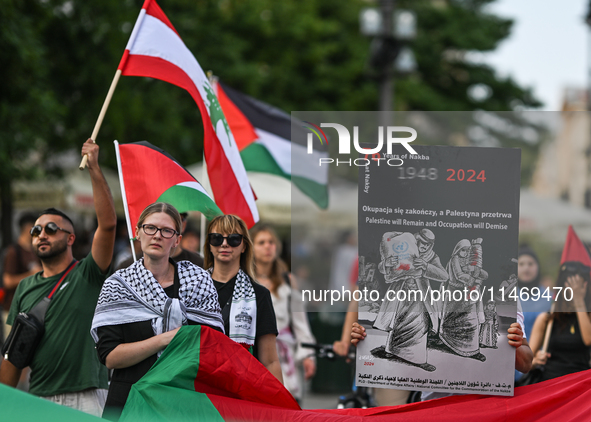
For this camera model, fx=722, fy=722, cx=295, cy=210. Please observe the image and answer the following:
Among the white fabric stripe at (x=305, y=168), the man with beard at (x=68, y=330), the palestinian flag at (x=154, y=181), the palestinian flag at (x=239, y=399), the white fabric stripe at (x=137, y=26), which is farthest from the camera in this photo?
the white fabric stripe at (x=305, y=168)

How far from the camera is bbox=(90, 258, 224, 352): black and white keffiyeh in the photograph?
348cm

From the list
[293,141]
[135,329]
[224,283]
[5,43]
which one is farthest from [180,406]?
[5,43]

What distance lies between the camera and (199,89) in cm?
566

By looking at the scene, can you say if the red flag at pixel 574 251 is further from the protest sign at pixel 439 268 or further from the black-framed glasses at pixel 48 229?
the black-framed glasses at pixel 48 229

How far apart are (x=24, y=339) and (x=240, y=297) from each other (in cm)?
133

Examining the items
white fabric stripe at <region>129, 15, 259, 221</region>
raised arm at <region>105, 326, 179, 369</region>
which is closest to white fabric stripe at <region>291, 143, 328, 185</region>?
white fabric stripe at <region>129, 15, 259, 221</region>

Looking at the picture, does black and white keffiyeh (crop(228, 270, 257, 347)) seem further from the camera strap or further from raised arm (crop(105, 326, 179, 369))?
the camera strap

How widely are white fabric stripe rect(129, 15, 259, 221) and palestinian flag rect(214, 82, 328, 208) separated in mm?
1427

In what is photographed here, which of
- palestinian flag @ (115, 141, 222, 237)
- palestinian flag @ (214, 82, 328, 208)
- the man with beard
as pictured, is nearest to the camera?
the man with beard

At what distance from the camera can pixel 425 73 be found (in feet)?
95.5

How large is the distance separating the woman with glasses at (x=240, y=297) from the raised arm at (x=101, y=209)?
1.91 ft

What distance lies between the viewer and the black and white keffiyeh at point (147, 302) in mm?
3480

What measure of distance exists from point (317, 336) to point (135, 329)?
27.0 ft

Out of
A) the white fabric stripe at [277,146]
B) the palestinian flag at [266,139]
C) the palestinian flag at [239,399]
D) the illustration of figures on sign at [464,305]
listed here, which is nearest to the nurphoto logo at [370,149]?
the illustration of figures on sign at [464,305]
